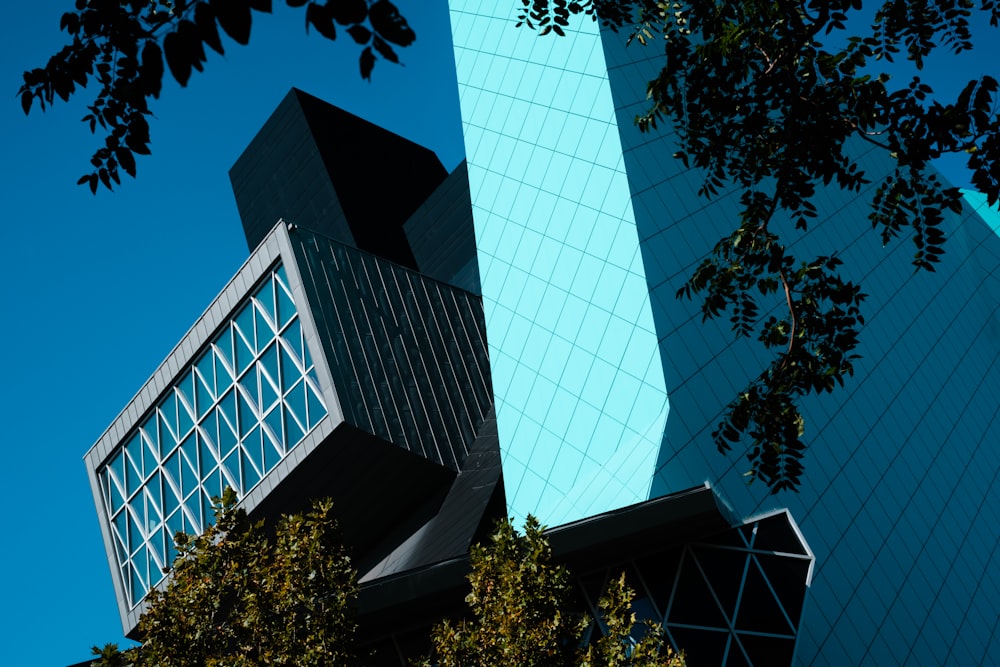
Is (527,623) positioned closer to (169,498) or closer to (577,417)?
(577,417)

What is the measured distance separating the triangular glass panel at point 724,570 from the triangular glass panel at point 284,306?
13.9 m

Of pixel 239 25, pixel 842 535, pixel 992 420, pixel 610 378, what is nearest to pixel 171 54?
pixel 239 25

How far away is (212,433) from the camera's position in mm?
31172

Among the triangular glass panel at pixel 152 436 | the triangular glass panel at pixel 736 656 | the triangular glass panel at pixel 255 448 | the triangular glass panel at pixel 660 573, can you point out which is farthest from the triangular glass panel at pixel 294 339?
the triangular glass panel at pixel 736 656

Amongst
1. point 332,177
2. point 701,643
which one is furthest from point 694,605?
→ point 332,177

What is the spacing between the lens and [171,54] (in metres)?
4.77

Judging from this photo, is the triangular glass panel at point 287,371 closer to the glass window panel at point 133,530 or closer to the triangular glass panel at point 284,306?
the triangular glass panel at point 284,306

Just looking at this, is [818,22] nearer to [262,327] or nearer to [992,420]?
[262,327]

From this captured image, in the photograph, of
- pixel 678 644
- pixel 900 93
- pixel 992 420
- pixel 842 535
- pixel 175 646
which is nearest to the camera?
pixel 900 93

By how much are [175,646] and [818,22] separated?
999cm

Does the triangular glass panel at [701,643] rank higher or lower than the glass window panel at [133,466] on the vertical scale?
lower

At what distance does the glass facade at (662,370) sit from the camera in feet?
74.7

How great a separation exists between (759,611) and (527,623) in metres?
8.01

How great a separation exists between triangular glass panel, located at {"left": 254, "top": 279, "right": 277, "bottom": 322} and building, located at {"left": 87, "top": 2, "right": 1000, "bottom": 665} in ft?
0.19
